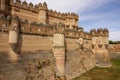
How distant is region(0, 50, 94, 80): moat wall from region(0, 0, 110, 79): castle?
1.70 ft

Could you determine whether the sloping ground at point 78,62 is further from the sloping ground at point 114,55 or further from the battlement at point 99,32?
the sloping ground at point 114,55

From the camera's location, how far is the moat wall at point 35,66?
13.0 metres

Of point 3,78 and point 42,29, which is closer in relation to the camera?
point 3,78

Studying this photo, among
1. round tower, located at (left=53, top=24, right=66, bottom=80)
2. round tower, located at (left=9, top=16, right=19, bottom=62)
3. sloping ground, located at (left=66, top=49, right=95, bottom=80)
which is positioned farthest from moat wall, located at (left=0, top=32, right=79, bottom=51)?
sloping ground, located at (left=66, top=49, right=95, bottom=80)

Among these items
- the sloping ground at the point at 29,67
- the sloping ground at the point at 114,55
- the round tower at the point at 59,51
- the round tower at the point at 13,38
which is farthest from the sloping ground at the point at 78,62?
the sloping ground at the point at 114,55

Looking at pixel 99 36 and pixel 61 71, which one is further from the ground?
pixel 99 36

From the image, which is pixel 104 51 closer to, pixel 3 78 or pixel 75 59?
pixel 75 59

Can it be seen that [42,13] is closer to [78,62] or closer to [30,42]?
[78,62]

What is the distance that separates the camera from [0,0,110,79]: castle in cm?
1346

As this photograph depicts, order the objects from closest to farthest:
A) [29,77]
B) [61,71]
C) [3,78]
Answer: [3,78], [29,77], [61,71]

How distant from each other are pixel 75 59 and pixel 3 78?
12158mm

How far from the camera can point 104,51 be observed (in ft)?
99.8

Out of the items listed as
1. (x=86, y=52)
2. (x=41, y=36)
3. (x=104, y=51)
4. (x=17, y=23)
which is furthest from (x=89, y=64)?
(x=17, y=23)

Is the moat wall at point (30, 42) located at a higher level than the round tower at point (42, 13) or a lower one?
lower
